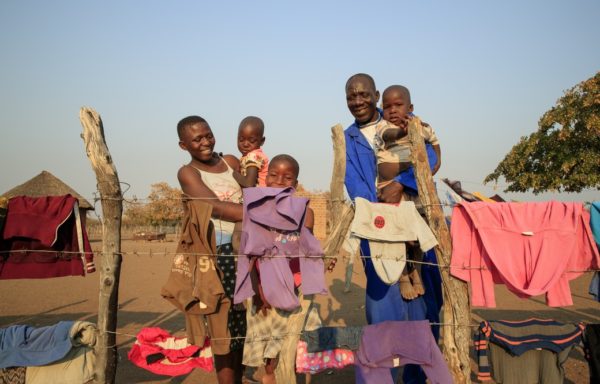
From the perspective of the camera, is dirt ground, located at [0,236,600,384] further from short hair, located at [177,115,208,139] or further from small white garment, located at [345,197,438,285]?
short hair, located at [177,115,208,139]

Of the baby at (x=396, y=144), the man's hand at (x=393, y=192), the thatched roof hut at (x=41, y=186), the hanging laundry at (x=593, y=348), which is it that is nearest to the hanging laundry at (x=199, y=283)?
the man's hand at (x=393, y=192)

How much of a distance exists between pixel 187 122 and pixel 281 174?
858 mm

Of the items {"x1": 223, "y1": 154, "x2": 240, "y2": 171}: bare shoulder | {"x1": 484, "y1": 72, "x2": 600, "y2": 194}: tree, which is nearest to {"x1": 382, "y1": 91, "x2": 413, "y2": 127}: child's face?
{"x1": 223, "y1": 154, "x2": 240, "y2": 171}: bare shoulder

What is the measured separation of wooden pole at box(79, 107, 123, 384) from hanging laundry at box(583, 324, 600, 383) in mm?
3674

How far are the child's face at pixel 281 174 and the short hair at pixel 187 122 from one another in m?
0.67

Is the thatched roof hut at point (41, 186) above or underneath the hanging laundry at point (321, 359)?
above

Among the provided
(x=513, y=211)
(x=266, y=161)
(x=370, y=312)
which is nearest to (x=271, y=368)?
(x=370, y=312)

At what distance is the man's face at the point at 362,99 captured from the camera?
12.1 ft

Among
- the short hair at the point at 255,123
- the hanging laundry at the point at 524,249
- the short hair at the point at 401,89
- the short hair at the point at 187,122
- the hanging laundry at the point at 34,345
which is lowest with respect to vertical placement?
the hanging laundry at the point at 34,345

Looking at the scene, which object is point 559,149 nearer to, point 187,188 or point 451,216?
point 451,216

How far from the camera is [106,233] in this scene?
10.2ft

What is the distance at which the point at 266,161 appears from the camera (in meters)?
3.86

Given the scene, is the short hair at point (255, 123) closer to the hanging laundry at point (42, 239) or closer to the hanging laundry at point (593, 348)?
the hanging laundry at point (42, 239)

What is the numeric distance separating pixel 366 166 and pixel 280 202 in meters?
1.07
